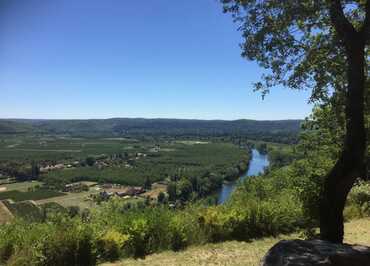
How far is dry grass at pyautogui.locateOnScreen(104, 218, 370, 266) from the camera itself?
645 centimetres

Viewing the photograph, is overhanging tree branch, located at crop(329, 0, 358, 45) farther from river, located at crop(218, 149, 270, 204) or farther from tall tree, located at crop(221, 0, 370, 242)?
river, located at crop(218, 149, 270, 204)

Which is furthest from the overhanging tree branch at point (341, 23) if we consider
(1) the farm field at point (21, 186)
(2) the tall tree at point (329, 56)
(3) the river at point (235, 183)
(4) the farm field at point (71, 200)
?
(1) the farm field at point (21, 186)

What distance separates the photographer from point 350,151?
17.6ft

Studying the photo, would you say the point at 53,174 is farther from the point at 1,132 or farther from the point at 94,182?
the point at 1,132

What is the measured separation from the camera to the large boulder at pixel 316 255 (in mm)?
4434

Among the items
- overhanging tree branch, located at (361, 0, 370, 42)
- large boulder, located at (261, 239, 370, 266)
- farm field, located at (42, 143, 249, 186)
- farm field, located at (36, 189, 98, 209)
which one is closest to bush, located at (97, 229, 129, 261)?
large boulder, located at (261, 239, 370, 266)

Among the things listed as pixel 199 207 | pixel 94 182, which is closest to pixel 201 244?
pixel 199 207

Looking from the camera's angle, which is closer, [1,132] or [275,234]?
[275,234]

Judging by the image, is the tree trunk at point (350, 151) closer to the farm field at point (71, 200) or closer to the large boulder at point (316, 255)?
the large boulder at point (316, 255)

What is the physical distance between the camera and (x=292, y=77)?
6.52 m

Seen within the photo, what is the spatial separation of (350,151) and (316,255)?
5.64 ft

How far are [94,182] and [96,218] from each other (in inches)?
2846

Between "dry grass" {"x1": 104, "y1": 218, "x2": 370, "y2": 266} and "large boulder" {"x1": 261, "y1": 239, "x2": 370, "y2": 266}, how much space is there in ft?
5.99

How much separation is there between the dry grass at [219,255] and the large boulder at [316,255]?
5.99ft
